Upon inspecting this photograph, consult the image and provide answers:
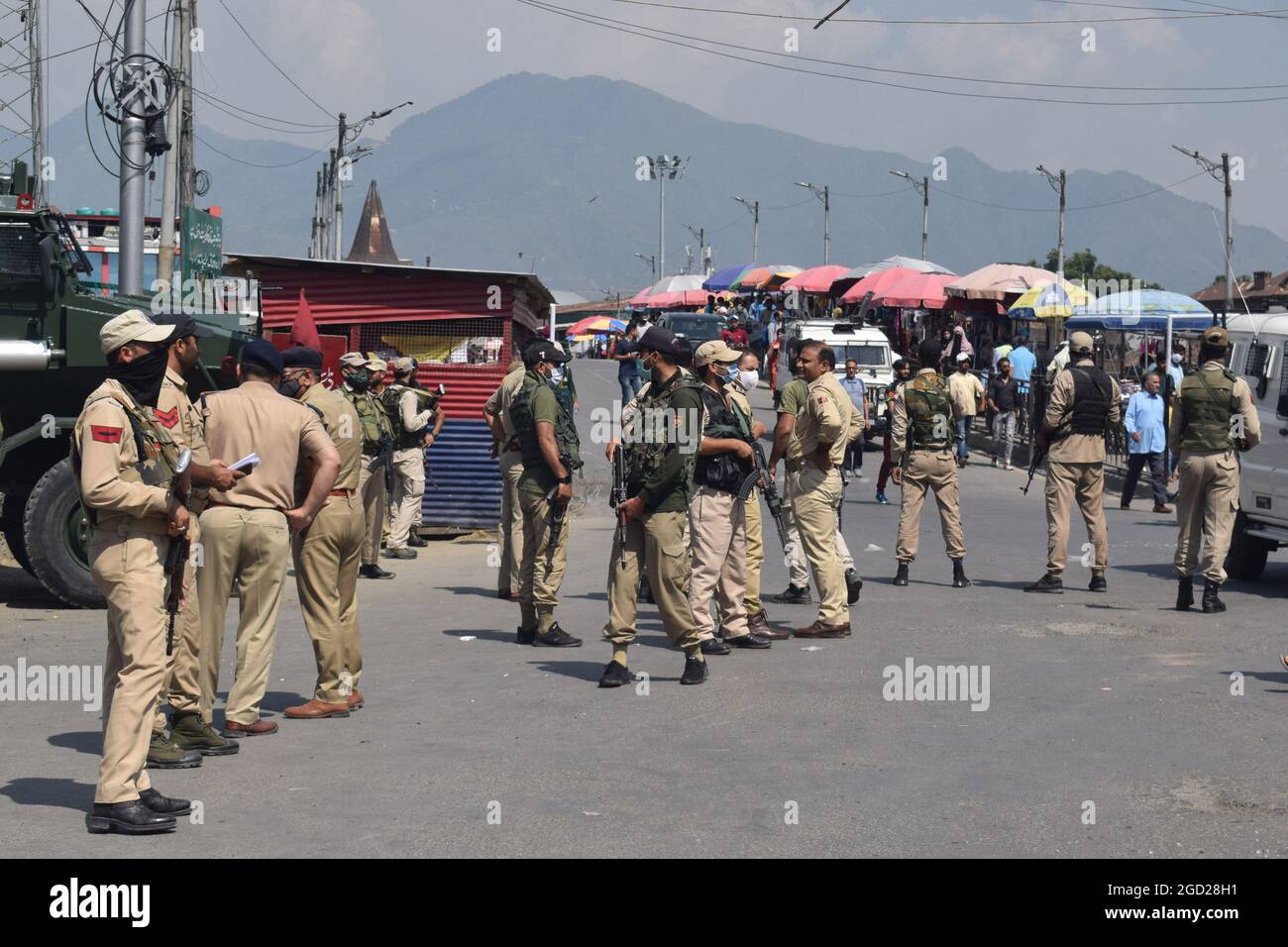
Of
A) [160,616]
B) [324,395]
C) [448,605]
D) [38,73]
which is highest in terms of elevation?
[38,73]

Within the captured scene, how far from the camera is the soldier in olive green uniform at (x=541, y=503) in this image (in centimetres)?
1109

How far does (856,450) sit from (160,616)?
17391mm

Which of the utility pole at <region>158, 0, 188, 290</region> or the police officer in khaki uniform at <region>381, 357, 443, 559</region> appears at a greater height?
the utility pole at <region>158, 0, 188, 290</region>

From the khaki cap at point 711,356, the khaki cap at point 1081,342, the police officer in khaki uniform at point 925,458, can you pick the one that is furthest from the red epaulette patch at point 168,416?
the khaki cap at point 1081,342

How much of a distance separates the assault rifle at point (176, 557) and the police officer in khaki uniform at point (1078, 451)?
8229 millimetres

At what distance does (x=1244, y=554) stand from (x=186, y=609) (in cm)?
977

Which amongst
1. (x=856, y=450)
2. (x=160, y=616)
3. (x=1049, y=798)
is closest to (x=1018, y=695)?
(x=1049, y=798)

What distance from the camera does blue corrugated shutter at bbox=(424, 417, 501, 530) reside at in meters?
17.2

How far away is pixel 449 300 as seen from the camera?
1756 cm

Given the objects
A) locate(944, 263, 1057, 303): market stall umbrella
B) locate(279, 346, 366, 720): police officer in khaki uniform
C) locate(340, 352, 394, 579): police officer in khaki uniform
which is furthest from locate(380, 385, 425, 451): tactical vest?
locate(944, 263, 1057, 303): market stall umbrella

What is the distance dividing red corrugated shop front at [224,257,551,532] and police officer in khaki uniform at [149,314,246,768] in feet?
29.8

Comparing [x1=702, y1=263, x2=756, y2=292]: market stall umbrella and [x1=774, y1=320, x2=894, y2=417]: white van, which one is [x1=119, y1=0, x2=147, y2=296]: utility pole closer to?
[x1=774, y1=320, x2=894, y2=417]: white van

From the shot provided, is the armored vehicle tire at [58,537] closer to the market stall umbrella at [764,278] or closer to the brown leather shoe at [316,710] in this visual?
the brown leather shoe at [316,710]

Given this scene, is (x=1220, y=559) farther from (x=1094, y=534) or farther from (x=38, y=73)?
(x=38, y=73)
